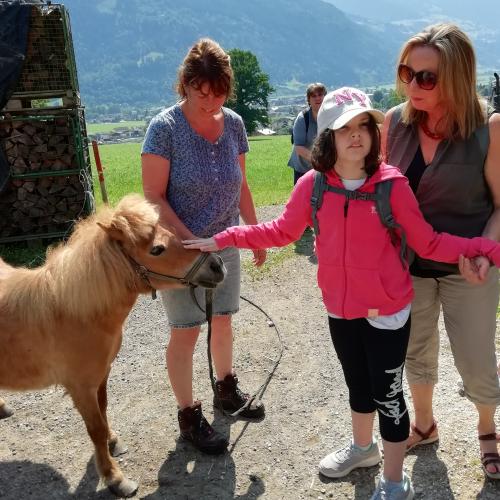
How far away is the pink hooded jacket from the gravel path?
130 cm

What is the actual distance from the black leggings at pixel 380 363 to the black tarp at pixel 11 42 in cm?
755

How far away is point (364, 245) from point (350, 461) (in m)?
1.50

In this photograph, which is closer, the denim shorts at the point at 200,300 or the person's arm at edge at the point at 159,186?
the person's arm at edge at the point at 159,186

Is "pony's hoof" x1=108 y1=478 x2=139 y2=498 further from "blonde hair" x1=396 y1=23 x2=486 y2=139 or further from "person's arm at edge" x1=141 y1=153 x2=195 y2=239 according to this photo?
"blonde hair" x1=396 y1=23 x2=486 y2=139

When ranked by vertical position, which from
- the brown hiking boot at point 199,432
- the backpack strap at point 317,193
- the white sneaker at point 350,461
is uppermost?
the backpack strap at point 317,193

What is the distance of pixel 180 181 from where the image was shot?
Answer: 3.05 meters

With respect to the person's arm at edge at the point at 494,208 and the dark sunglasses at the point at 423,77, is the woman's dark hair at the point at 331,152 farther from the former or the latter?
the person's arm at edge at the point at 494,208

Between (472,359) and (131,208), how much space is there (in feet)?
6.67

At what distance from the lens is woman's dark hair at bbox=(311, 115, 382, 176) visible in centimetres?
245

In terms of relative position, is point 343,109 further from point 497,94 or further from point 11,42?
point 497,94

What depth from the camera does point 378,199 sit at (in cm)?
240

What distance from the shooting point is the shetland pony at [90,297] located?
2.82m

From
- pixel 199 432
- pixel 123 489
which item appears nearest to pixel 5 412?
pixel 123 489

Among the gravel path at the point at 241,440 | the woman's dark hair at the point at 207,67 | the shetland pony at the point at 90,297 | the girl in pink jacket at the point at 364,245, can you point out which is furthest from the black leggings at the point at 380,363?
the woman's dark hair at the point at 207,67
